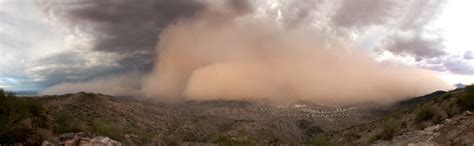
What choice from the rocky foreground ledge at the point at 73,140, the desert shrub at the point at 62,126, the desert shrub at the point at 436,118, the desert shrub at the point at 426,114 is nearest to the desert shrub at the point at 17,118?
the desert shrub at the point at 62,126

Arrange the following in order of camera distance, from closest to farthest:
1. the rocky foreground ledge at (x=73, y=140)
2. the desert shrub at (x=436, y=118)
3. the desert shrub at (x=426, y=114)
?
the rocky foreground ledge at (x=73, y=140) → the desert shrub at (x=436, y=118) → the desert shrub at (x=426, y=114)

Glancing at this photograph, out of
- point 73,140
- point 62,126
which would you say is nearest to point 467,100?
point 73,140

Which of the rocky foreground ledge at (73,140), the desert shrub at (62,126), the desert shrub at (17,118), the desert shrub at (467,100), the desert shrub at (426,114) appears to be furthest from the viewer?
the desert shrub at (426,114)

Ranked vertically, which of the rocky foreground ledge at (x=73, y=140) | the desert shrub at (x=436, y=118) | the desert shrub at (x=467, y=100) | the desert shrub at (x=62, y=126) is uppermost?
the desert shrub at (x=467, y=100)

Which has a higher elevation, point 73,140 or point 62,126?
point 62,126

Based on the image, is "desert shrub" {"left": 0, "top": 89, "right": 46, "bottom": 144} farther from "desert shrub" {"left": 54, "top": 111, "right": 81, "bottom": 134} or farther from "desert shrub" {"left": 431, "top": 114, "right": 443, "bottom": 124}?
"desert shrub" {"left": 431, "top": 114, "right": 443, "bottom": 124}

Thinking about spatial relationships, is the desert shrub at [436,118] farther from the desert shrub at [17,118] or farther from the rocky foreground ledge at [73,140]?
the desert shrub at [17,118]

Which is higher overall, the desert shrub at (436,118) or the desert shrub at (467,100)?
the desert shrub at (467,100)

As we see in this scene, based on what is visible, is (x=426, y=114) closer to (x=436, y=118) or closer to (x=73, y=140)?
(x=436, y=118)

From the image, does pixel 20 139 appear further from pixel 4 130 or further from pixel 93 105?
pixel 93 105

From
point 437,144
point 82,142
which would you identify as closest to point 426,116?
point 437,144

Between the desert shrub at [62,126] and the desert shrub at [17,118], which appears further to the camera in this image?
the desert shrub at [62,126]
